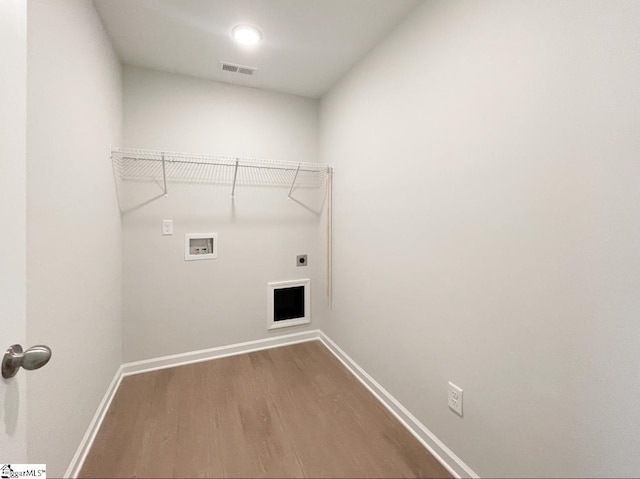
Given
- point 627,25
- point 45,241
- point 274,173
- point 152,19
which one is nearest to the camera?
point 627,25

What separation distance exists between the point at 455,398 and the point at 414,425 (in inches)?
16.8

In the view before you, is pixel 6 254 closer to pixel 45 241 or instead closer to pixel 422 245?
pixel 45 241

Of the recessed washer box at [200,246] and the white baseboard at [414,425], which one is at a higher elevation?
the recessed washer box at [200,246]

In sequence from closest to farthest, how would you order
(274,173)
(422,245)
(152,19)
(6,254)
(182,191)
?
(6,254) < (422,245) < (152,19) < (182,191) < (274,173)

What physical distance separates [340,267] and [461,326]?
129 cm

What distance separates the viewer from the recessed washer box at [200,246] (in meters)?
2.46

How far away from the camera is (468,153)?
1.34m

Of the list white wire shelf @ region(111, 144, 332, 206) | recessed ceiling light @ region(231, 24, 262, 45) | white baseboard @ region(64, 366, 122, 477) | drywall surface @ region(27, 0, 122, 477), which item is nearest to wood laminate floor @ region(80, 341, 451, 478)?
white baseboard @ region(64, 366, 122, 477)

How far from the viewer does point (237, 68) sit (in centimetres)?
229

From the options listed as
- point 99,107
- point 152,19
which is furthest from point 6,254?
point 152,19

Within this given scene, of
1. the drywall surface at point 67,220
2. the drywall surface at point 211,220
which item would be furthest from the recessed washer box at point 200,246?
the drywall surface at point 67,220

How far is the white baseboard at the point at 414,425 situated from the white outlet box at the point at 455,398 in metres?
0.24

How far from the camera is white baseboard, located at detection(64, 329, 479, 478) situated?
1.43 meters

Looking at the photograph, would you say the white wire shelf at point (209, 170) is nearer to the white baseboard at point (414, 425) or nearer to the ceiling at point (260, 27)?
the ceiling at point (260, 27)
